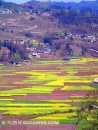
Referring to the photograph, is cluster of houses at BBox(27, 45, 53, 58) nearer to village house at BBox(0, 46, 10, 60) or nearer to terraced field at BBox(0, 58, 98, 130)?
village house at BBox(0, 46, 10, 60)

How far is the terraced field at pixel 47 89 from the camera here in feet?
117

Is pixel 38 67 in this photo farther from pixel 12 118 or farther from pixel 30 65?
pixel 12 118

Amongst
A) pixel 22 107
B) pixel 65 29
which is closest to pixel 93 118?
pixel 22 107

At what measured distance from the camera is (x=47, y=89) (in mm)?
47438

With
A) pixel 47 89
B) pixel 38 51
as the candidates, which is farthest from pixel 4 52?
pixel 47 89

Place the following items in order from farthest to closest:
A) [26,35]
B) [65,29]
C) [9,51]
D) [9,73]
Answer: [65,29], [26,35], [9,51], [9,73]

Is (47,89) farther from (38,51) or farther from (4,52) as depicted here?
(38,51)

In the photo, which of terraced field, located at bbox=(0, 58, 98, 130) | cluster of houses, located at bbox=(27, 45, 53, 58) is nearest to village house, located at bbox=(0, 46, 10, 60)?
terraced field, located at bbox=(0, 58, 98, 130)

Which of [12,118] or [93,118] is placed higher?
[93,118]

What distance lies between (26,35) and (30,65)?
84.4ft

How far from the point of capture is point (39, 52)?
8006cm

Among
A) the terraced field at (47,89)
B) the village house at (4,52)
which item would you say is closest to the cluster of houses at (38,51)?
the village house at (4,52)

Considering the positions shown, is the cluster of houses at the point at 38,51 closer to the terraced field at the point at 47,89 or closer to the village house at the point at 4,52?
the village house at the point at 4,52

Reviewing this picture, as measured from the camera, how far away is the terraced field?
3556cm
